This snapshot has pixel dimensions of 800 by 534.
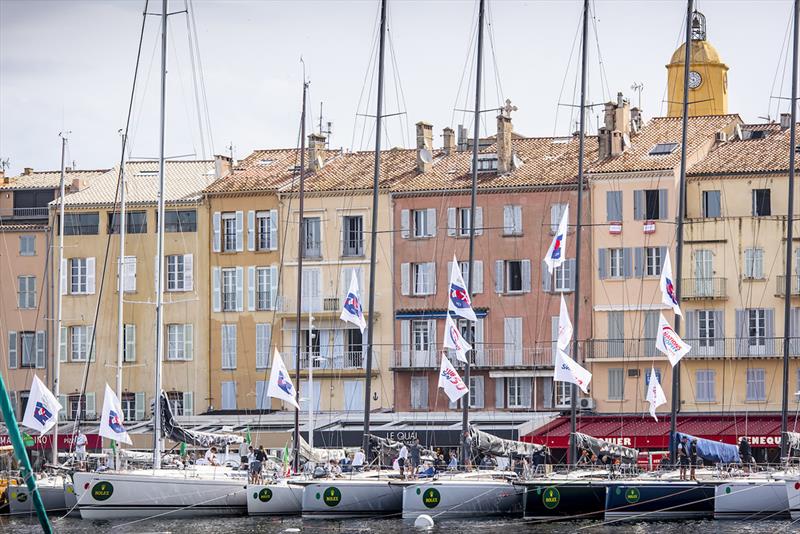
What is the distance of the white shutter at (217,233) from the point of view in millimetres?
82125

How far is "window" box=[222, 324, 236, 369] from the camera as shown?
81.4 m

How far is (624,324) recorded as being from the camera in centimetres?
7438

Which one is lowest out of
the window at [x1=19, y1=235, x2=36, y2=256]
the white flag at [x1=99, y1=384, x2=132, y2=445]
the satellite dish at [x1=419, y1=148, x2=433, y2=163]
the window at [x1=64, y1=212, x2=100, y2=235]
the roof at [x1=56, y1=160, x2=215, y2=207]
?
the white flag at [x1=99, y1=384, x2=132, y2=445]

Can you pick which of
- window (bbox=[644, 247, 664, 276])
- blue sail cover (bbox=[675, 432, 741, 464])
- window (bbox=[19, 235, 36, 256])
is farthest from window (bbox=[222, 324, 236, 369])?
blue sail cover (bbox=[675, 432, 741, 464])

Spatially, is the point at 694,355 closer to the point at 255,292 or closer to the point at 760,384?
the point at 760,384

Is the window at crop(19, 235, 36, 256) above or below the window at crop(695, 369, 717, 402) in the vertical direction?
above

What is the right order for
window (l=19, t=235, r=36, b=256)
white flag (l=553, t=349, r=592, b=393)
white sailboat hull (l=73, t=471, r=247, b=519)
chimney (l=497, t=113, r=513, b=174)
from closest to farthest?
white flag (l=553, t=349, r=592, b=393)
white sailboat hull (l=73, t=471, r=247, b=519)
chimney (l=497, t=113, r=513, b=174)
window (l=19, t=235, r=36, b=256)

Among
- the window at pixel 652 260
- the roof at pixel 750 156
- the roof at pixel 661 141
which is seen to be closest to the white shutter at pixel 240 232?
the roof at pixel 661 141

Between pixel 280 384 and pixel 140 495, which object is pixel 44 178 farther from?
pixel 140 495

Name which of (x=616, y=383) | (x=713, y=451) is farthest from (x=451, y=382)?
Result: (x=616, y=383)

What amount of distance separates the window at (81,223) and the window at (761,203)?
102 ft

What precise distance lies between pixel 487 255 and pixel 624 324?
22.8 feet

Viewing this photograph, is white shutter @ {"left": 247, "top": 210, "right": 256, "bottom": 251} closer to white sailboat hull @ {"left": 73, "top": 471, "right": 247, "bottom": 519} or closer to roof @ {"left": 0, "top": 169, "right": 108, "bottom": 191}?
roof @ {"left": 0, "top": 169, "right": 108, "bottom": 191}

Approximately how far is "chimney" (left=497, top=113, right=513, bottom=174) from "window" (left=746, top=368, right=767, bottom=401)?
47.2 ft
